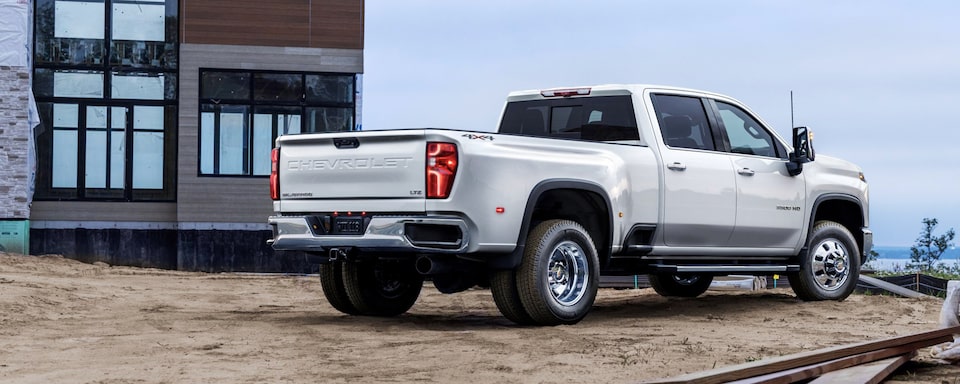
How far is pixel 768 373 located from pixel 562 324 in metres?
3.20

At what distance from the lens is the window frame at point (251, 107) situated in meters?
25.6

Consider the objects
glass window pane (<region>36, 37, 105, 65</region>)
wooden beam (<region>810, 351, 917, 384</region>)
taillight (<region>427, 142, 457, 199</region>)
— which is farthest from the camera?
glass window pane (<region>36, 37, 105, 65</region>)

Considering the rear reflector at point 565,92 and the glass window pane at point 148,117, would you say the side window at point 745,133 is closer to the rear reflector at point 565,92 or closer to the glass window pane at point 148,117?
the rear reflector at point 565,92

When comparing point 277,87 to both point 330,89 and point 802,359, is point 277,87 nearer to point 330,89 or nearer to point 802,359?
point 330,89

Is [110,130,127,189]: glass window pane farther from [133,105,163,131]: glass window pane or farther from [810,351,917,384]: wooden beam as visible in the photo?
[810,351,917,384]: wooden beam

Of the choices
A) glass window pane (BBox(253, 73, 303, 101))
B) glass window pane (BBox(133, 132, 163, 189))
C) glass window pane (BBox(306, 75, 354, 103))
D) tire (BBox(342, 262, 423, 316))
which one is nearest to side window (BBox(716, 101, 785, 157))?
tire (BBox(342, 262, 423, 316))

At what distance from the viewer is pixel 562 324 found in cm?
1018

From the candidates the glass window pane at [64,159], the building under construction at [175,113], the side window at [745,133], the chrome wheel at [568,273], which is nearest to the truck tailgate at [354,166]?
the chrome wheel at [568,273]

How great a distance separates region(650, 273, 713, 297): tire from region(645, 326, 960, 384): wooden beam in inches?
211

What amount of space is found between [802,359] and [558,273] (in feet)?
9.70

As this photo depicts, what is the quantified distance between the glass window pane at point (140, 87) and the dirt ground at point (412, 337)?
11.0 metres

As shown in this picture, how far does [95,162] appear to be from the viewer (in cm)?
2581

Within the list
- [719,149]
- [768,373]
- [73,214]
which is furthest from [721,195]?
[73,214]

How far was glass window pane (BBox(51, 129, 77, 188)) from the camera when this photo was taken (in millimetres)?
25672
